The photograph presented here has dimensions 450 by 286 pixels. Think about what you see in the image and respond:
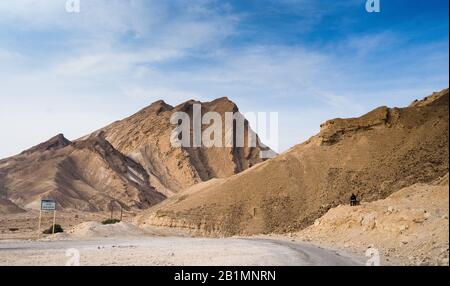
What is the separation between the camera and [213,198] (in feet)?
164

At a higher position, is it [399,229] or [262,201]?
[262,201]

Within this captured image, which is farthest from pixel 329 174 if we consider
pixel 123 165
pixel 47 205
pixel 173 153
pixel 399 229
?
pixel 173 153

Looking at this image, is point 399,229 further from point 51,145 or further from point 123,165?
point 51,145

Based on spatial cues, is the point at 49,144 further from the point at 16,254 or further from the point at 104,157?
the point at 16,254

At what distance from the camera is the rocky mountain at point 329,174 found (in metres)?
42.3

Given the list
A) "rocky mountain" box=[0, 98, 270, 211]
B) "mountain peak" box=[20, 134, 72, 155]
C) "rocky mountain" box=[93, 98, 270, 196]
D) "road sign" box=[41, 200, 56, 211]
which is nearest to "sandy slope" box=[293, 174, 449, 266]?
"road sign" box=[41, 200, 56, 211]

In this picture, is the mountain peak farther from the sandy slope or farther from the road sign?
the sandy slope

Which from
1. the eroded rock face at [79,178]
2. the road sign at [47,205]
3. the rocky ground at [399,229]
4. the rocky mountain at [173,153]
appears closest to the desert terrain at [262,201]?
the rocky ground at [399,229]

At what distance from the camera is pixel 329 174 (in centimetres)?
4781

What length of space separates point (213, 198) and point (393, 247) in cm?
3006

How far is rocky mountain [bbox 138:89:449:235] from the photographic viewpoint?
139 ft

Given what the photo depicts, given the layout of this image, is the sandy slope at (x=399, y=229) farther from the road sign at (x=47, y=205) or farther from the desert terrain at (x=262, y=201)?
the road sign at (x=47, y=205)

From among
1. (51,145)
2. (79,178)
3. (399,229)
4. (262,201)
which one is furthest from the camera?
(51,145)

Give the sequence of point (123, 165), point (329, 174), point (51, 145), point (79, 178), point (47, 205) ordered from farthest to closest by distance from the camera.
→ point (51, 145) < point (123, 165) < point (79, 178) < point (329, 174) < point (47, 205)
